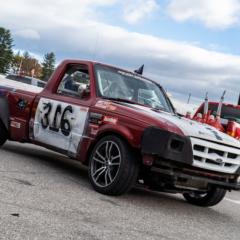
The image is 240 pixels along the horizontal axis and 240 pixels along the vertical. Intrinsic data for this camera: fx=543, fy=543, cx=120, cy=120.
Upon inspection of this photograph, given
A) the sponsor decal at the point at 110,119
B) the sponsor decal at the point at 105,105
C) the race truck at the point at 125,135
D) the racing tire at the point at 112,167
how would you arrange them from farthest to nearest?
1. the sponsor decal at the point at 105,105
2. the sponsor decal at the point at 110,119
3. the racing tire at the point at 112,167
4. the race truck at the point at 125,135

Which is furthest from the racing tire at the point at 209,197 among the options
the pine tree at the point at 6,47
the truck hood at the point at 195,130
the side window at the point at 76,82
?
the pine tree at the point at 6,47

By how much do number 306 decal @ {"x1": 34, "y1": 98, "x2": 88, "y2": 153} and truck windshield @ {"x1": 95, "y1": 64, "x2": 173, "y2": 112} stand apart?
0.48m

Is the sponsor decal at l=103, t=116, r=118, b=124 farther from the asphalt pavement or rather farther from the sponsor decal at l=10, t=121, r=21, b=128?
the sponsor decal at l=10, t=121, r=21, b=128

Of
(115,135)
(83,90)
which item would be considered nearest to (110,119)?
(115,135)

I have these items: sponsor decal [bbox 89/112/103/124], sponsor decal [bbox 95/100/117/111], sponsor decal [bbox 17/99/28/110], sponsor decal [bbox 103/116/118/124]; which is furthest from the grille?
sponsor decal [bbox 17/99/28/110]

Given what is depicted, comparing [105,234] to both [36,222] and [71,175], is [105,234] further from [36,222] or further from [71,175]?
[71,175]

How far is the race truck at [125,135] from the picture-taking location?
6.25 meters

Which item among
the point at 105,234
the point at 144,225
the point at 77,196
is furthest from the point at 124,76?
the point at 105,234

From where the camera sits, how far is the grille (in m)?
6.32

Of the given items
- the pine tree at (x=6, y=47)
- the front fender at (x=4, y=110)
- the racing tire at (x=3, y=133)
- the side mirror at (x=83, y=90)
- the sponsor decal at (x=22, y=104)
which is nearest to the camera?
the side mirror at (x=83, y=90)

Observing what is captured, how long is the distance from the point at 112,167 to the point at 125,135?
0.47 m

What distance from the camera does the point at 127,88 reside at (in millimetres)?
7836

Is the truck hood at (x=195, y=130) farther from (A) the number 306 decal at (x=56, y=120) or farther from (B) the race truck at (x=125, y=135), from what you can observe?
(A) the number 306 decal at (x=56, y=120)

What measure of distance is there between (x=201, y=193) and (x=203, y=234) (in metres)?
1.76
